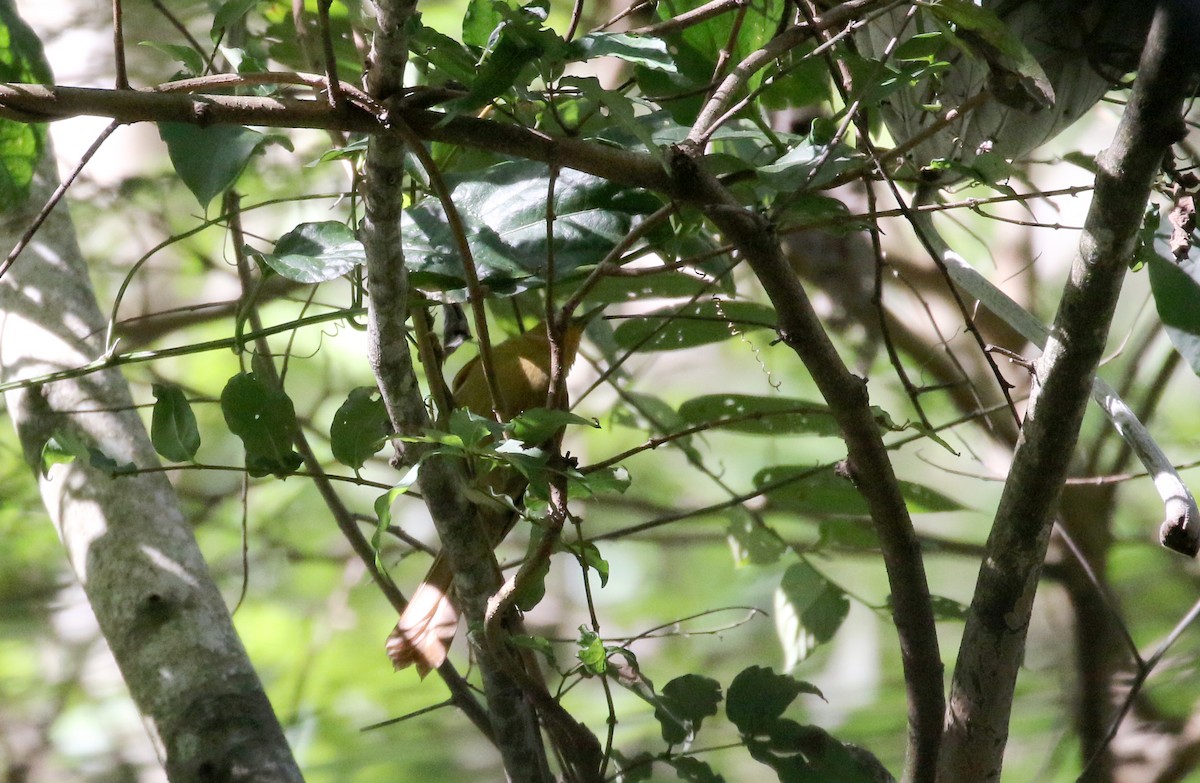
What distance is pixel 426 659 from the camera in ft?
3.10

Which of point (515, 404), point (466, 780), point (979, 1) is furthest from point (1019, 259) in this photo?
point (466, 780)

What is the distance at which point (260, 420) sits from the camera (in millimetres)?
710

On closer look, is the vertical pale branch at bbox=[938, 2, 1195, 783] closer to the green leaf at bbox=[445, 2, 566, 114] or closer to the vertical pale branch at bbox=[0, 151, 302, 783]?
the green leaf at bbox=[445, 2, 566, 114]

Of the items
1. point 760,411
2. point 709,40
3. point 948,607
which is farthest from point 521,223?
point 948,607

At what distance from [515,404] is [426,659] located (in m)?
0.36

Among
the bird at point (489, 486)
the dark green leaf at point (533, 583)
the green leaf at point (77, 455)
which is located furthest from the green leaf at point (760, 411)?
the green leaf at point (77, 455)

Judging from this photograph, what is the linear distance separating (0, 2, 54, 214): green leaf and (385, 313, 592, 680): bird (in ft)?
1.25

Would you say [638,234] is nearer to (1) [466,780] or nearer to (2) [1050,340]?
(2) [1050,340]

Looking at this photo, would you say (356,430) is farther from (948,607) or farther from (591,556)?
(948,607)

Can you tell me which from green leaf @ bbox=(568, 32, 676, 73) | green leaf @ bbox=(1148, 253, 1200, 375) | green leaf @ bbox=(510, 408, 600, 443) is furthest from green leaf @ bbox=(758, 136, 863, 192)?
green leaf @ bbox=(1148, 253, 1200, 375)

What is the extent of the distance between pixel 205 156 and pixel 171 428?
187 millimetres

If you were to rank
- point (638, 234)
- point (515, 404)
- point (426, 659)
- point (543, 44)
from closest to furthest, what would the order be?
point (543, 44) → point (638, 234) → point (426, 659) → point (515, 404)

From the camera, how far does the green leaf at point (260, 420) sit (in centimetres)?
71

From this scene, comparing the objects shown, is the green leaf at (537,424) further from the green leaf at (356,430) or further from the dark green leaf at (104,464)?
the dark green leaf at (104,464)
